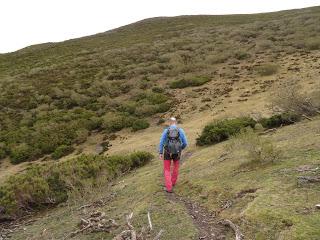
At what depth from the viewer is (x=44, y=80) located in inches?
1426

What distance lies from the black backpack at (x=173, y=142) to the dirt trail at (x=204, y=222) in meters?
1.08

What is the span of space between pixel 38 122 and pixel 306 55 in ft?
63.2

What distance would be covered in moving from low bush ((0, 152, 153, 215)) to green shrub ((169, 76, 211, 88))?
607 inches

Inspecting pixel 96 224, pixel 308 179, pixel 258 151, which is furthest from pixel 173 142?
pixel 308 179

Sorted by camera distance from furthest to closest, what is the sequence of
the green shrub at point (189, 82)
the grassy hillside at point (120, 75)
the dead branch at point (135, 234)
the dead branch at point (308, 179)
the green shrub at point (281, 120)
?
the green shrub at point (189, 82)
the grassy hillside at point (120, 75)
the green shrub at point (281, 120)
the dead branch at point (308, 179)
the dead branch at point (135, 234)

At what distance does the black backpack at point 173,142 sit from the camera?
967 cm

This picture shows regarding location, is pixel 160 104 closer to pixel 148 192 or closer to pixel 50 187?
pixel 50 187

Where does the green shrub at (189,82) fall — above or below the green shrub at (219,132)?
below

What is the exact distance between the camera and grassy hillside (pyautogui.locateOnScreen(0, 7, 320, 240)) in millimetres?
8023

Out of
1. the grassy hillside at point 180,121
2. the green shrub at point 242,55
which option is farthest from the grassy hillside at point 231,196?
the green shrub at point 242,55

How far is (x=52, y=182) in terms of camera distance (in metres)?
12.8

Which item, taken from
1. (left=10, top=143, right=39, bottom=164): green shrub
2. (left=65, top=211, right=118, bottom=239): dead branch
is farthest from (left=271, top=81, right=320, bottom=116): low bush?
(left=10, top=143, right=39, bottom=164): green shrub

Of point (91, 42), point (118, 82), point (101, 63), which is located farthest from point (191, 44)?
point (91, 42)

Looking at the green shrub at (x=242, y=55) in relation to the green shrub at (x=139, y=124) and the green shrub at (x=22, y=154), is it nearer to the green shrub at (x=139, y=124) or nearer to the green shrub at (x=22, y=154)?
the green shrub at (x=139, y=124)
